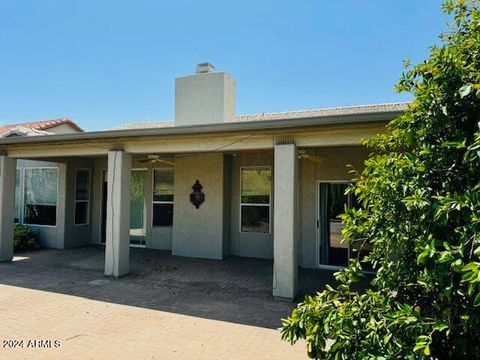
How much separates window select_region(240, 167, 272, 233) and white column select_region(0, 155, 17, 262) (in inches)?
282

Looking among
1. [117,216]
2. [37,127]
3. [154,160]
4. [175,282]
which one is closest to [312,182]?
[175,282]

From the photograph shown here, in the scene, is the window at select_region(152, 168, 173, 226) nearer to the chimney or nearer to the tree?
the chimney

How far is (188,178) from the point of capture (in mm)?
10922

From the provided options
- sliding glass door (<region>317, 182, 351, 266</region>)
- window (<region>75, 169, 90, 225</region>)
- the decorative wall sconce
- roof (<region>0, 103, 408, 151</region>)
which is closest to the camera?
roof (<region>0, 103, 408, 151</region>)

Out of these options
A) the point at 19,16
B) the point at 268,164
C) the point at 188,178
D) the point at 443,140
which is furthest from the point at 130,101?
the point at 443,140

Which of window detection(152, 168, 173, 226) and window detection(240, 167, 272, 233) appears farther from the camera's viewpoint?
window detection(152, 168, 173, 226)

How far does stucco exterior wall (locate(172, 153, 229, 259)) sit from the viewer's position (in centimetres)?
1041

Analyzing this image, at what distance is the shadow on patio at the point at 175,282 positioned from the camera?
6148 millimetres

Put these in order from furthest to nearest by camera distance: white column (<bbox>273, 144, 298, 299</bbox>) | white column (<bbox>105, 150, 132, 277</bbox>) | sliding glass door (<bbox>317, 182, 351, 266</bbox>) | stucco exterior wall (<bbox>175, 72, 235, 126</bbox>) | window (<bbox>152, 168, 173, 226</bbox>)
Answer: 1. stucco exterior wall (<bbox>175, 72, 235, 126</bbox>)
2. window (<bbox>152, 168, 173, 226</bbox>)
3. sliding glass door (<bbox>317, 182, 351, 266</bbox>)
4. white column (<bbox>105, 150, 132, 277</bbox>)
5. white column (<bbox>273, 144, 298, 299</bbox>)

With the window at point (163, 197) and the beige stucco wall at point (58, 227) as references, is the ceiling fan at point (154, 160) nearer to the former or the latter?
the window at point (163, 197)

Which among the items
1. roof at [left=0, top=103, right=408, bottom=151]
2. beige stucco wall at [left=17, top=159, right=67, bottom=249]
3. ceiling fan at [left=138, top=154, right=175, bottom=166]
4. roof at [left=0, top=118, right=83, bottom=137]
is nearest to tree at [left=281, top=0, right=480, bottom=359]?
roof at [left=0, top=103, right=408, bottom=151]

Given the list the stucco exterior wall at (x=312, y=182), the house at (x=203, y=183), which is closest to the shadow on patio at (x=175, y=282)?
the house at (x=203, y=183)

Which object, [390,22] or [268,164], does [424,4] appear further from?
[268,164]

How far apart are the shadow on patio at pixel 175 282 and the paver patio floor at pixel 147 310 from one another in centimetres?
2
